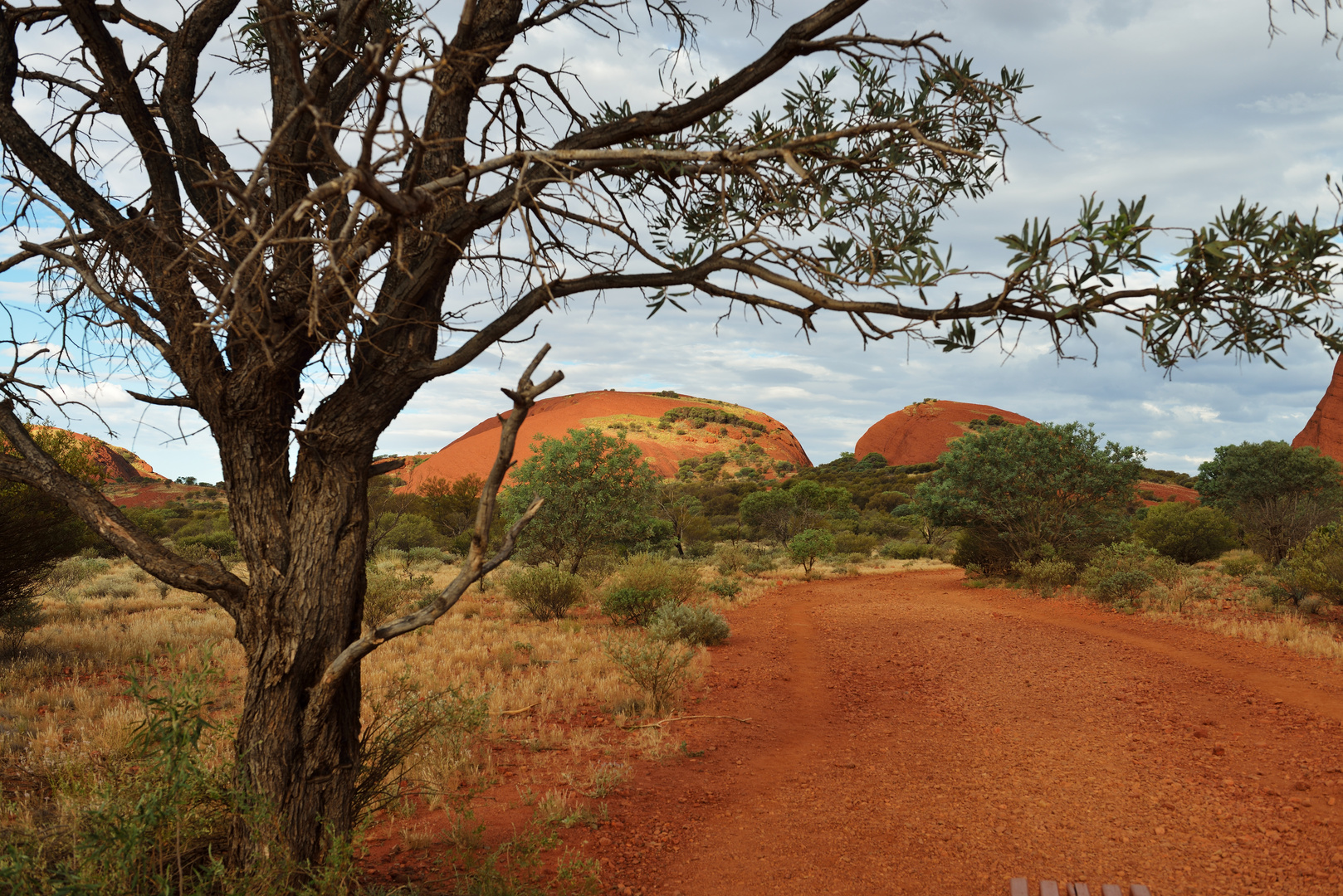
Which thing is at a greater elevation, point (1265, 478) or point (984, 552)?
point (1265, 478)

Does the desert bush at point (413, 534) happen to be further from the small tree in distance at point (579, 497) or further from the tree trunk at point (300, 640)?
the tree trunk at point (300, 640)

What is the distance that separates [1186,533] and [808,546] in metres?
11.9

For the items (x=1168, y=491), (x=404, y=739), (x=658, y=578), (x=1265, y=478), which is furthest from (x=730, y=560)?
(x=1168, y=491)

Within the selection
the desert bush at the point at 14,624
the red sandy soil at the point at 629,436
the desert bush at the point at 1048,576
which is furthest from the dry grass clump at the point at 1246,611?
the red sandy soil at the point at 629,436

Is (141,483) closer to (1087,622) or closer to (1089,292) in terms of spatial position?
(1087,622)

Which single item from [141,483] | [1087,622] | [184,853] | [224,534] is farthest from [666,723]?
[141,483]

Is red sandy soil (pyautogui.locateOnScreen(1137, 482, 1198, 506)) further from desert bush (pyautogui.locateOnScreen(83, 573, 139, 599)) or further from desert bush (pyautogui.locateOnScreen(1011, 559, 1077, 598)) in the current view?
desert bush (pyautogui.locateOnScreen(83, 573, 139, 599))

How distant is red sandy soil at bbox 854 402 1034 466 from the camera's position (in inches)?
3403

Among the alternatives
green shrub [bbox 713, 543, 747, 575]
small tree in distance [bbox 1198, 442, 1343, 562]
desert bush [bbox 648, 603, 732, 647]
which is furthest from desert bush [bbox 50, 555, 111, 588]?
small tree in distance [bbox 1198, 442, 1343, 562]

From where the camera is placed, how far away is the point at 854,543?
3488 cm

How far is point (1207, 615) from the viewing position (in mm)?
13164

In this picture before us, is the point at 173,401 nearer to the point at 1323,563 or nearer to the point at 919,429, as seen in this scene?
the point at 1323,563

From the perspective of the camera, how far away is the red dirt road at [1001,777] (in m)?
4.66

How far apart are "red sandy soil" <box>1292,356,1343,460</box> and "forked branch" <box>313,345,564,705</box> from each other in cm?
6578
